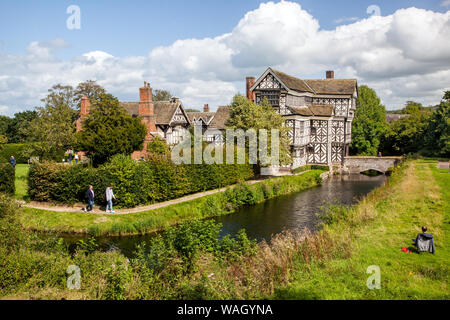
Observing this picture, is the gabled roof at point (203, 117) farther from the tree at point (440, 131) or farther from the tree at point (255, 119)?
the tree at point (440, 131)

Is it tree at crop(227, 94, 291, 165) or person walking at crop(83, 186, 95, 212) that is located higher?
tree at crop(227, 94, 291, 165)

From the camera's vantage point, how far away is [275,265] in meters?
10.5

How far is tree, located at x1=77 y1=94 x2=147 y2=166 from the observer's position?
2591 centimetres

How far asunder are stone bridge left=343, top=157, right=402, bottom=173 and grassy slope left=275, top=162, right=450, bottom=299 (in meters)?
25.4

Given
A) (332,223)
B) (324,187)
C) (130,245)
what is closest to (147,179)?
(130,245)

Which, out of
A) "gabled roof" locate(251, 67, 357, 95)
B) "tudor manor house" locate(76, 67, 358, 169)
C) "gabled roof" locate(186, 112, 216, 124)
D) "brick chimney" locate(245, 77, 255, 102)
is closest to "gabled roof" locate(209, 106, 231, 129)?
"tudor manor house" locate(76, 67, 358, 169)

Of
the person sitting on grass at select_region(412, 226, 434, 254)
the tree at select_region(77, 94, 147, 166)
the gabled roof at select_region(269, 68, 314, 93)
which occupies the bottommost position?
the person sitting on grass at select_region(412, 226, 434, 254)

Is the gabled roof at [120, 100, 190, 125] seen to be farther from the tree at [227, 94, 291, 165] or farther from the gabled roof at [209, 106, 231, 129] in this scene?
the tree at [227, 94, 291, 165]

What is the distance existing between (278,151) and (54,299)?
25.6 m

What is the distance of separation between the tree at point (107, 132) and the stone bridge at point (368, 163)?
1090 inches

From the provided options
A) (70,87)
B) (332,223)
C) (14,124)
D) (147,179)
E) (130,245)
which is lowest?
(130,245)

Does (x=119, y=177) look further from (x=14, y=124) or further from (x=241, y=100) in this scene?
(x=14, y=124)

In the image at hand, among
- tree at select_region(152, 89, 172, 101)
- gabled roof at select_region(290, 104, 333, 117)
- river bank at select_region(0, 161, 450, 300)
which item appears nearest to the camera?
river bank at select_region(0, 161, 450, 300)

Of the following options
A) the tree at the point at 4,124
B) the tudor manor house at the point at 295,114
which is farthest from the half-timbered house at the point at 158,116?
the tree at the point at 4,124
